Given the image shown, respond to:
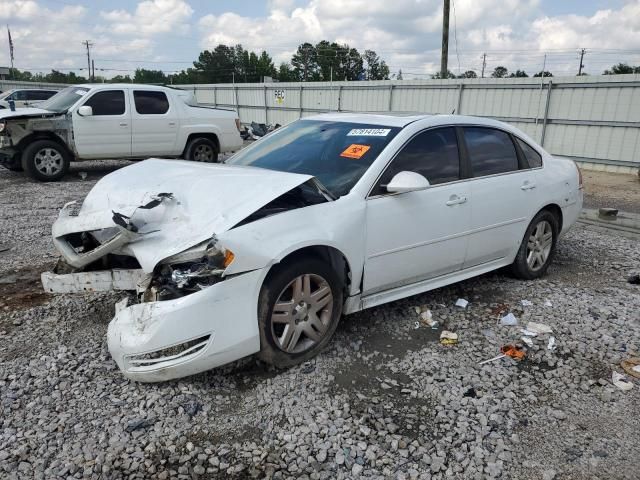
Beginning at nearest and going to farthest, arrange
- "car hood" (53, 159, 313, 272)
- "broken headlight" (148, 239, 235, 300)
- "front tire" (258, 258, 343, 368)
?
"broken headlight" (148, 239, 235, 300), "car hood" (53, 159, 313, 272), "front tire" (258, 258, 343, 368)

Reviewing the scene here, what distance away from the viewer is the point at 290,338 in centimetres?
325

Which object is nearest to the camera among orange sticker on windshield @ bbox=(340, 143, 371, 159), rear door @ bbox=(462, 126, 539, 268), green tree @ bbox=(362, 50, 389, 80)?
orange sticker on windshield @ bbox=(340, 143, 371, 159)

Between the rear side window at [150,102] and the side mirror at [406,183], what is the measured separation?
330 inches

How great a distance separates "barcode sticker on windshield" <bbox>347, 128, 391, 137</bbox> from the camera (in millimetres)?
3946

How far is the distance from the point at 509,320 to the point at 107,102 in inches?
351

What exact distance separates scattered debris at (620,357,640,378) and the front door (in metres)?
1.37

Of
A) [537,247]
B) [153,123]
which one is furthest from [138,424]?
[153,123]

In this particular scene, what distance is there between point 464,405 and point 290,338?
1.12 m

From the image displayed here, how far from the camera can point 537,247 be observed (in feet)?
16.5

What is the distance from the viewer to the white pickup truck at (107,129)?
31.4ft

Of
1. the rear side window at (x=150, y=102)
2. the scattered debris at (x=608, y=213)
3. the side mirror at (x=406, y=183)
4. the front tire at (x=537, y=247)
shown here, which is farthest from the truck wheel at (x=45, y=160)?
the scattered debris at (x=608, y=213)

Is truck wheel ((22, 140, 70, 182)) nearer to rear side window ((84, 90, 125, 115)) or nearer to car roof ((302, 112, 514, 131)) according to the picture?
rear side window ((84, 90, 125, 115))

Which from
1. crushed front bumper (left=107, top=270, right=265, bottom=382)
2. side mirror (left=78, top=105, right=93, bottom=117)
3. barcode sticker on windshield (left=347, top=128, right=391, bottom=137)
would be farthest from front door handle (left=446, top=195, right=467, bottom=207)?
side mirror (left=78, top=105, right=93, bottom=117)

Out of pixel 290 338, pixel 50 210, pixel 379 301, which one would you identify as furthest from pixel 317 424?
pixel 50 210
